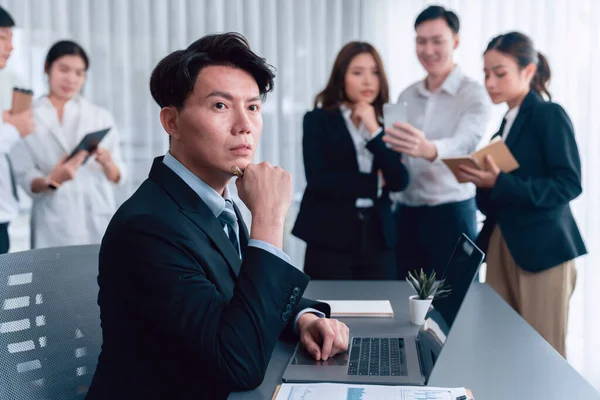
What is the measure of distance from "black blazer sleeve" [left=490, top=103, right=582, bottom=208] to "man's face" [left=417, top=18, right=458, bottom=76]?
62 centimetres

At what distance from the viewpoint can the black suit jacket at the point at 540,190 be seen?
246cm

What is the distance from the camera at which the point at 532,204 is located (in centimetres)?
246

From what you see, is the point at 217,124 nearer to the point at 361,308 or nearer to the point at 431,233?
the point at 361,308

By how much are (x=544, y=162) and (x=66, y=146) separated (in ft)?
7.62

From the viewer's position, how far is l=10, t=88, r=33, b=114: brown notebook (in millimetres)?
3098

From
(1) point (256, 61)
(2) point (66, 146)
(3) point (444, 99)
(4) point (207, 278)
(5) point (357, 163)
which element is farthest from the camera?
(2) point (66, 146)

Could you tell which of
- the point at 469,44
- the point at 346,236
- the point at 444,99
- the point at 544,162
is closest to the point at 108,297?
the point at 346,236

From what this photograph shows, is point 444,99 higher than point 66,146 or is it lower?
higher

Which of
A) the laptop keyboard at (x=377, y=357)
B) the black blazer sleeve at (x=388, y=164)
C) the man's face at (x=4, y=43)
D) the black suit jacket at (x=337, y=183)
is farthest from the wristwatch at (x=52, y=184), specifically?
the laptop keyboard at (x=377, y=357)

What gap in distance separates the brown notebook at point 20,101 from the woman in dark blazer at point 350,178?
137 cm

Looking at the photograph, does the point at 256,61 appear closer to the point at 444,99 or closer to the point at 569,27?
the point at 444,99

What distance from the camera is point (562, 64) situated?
3.74 metres

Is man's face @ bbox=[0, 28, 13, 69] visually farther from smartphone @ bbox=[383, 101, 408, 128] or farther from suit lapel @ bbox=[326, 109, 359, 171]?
smartphone @ bbox=[383, 101, 408, 128]

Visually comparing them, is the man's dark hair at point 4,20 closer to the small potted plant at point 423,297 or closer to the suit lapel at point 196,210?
the suit lapel at point 196,210
